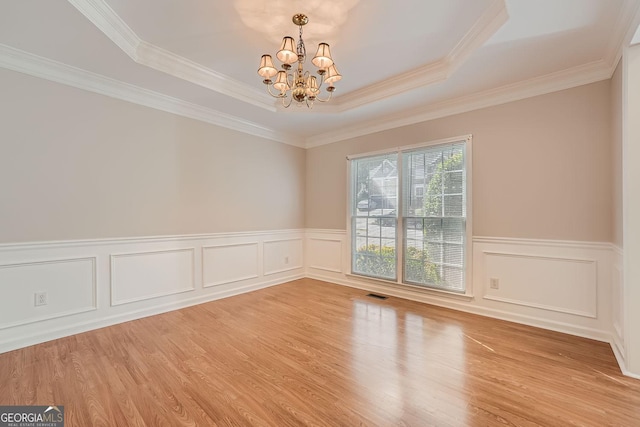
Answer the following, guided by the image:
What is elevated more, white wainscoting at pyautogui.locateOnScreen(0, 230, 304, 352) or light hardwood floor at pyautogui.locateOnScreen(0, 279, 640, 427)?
white wainscoting at pyautogui.locateOnScreen(0, 230, 304, 352)

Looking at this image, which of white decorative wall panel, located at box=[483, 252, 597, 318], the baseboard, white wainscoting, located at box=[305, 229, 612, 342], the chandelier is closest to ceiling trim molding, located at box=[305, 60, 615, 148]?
white wainscoting, located at box=[305, 229, 612, 342]

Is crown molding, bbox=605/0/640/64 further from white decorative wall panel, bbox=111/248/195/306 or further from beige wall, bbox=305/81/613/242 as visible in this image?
white decorative wall panel, bbox=111/248/195/306

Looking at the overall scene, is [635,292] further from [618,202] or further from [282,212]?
[282,212]

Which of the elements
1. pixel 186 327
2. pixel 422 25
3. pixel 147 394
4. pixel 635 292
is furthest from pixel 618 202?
pixel 186 327

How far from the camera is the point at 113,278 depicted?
123 inches

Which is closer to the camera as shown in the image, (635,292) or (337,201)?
(635,292)

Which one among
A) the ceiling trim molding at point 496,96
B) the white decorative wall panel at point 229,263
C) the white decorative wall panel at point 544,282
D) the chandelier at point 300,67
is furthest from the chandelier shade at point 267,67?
the white decorative wall panel at point 544,282

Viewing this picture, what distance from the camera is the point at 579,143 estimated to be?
9.38 feet

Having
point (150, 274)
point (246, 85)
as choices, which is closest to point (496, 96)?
point (246, 85)

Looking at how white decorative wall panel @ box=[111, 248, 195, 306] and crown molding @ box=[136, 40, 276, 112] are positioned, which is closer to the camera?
crown molding @ box=[136, 40, 276, 112]

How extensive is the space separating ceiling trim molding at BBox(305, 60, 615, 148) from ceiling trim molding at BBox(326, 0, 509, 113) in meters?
0.63

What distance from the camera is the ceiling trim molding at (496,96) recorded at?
2.77 metres

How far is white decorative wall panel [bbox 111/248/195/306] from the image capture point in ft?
10.5

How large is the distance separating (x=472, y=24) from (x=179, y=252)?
400 centimetres
